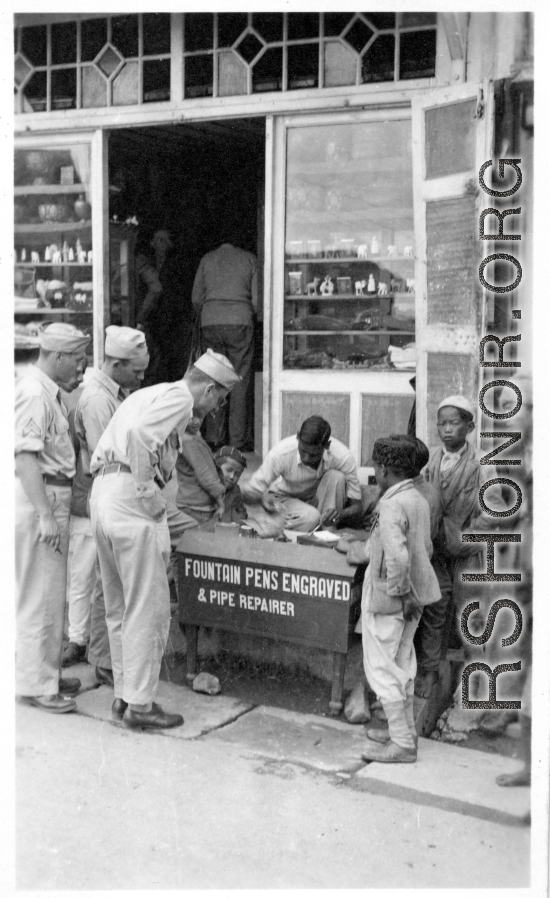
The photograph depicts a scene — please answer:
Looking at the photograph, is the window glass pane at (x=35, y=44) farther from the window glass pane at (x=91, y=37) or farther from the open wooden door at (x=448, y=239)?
the open wooden door at (x=448, y=239)

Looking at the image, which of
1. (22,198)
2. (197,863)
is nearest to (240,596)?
(197,863)

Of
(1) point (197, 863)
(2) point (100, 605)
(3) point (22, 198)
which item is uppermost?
(3) point (22, 198)

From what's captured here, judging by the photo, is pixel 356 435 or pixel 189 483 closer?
pixel 189 483

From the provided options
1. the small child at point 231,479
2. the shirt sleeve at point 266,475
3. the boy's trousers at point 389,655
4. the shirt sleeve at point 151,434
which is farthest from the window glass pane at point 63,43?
the boy's trousers at point 389,655

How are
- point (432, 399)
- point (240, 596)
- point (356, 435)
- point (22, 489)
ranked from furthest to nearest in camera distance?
point (356, 435)
point (432, 399)
point (240, 596)
point (22, 489)

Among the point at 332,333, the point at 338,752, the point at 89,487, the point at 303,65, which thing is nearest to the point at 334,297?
the point at 332,333

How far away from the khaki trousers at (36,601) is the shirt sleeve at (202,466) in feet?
4.01

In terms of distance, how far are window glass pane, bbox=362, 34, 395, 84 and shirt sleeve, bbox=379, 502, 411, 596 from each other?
306cm

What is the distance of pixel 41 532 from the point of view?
4.53 metres

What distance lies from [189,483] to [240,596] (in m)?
1.16

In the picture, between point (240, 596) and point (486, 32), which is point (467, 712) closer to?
point (240, 596)

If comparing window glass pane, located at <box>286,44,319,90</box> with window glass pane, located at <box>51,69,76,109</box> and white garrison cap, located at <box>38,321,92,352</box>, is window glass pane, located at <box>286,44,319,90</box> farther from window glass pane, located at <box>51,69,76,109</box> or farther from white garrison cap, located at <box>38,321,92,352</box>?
white garrison cap, located at <box>38,321,92,352</box>

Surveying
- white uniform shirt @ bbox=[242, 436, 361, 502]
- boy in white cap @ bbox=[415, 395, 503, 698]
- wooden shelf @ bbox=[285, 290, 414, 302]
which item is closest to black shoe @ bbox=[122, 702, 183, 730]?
boy in white cap @ bbox=[415, 395, 503, 698]

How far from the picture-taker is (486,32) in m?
4.96
